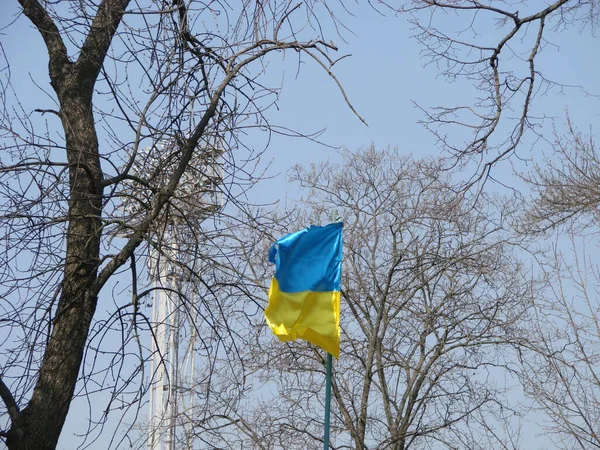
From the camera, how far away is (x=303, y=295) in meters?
8.05

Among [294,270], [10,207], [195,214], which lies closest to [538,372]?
[294,270]

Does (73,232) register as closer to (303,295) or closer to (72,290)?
(72,290)

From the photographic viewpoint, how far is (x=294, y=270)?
8.10 meters

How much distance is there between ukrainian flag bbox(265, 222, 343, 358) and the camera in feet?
26.1

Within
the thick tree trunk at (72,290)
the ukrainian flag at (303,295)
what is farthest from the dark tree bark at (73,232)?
the ukrainian flag at (303,295)

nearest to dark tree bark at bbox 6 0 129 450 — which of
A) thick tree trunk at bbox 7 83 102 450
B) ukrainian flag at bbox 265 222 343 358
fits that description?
thick tree trunk at bbox 7 83 102 450

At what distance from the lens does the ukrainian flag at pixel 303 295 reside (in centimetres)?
795

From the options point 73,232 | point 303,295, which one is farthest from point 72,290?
point 303,295

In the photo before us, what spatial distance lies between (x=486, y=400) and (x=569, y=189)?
3912 millimetres

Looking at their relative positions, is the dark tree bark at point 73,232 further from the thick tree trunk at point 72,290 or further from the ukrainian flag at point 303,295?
the ukrainian flag at point 303,295

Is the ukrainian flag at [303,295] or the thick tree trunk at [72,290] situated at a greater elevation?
the ukrainian flag at [303,295]

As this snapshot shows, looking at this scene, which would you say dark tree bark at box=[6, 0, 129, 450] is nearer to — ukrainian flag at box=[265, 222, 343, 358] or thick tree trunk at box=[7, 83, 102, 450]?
thick tree trunk at box=[7, 83, 102, 450]

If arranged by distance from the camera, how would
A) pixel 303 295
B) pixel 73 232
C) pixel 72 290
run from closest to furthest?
1. pixel 72 290
2. pixel 73 232
3. pixel 303 295

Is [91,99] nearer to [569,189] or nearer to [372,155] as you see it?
[569,189]
